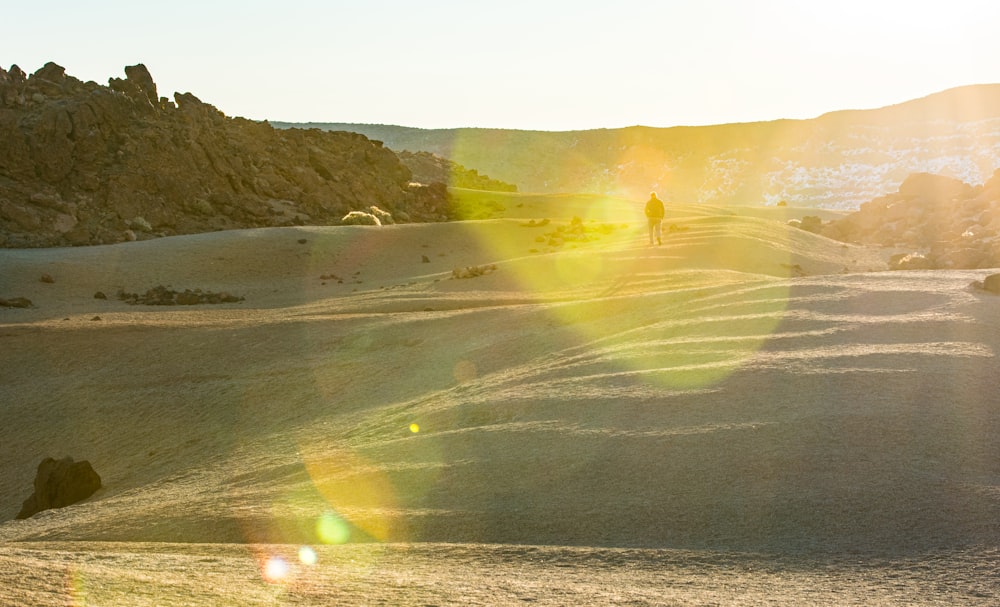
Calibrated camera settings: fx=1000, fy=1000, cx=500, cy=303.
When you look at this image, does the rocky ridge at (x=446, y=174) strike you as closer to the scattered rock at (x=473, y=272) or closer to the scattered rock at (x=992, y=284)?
the scattered rock at (x=473, y=272)

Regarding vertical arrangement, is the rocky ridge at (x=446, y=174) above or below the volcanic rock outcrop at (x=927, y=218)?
above

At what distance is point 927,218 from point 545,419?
73.4ft

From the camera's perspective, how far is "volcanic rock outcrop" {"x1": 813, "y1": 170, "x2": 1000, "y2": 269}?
69.4 ft

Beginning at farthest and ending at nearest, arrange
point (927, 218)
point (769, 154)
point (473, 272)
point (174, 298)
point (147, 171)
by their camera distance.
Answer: point (769, 154)
point (927, 218)
point (147, 171)
point (473, 272)
point (174, 298)

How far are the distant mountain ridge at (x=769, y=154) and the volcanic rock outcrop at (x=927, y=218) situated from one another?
29662mm

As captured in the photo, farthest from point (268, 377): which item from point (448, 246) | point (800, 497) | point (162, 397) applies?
point (448, 246)

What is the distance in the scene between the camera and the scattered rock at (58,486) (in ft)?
18.1

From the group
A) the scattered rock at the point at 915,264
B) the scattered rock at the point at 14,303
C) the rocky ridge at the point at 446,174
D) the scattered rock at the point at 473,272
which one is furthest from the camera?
the rocky ridge at the point at 446,174

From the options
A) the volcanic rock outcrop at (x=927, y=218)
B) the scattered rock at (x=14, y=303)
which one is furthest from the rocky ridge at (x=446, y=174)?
the scattered rock at (x=14, y=303)

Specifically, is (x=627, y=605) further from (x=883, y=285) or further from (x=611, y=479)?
(x=883, y=285)

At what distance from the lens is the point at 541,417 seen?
5.16 meters

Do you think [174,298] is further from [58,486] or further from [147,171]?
[147,171]

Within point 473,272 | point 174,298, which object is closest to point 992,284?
point 473,272

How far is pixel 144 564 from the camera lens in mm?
3299
